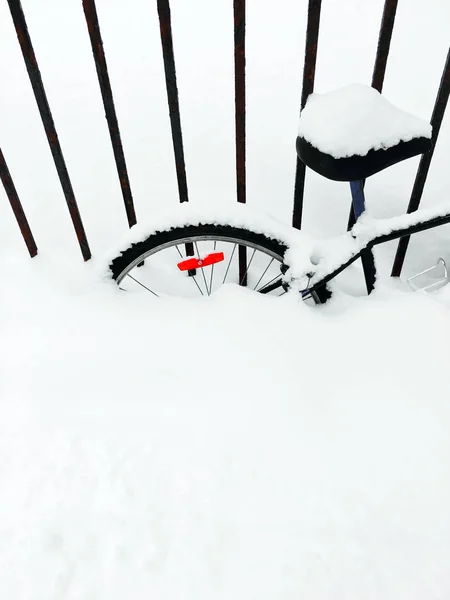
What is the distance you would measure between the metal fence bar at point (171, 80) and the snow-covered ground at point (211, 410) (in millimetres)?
152

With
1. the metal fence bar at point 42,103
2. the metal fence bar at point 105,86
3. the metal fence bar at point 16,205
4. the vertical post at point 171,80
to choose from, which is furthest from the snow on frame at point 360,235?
the metal fence bar at point 16,205

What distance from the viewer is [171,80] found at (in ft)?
4.96

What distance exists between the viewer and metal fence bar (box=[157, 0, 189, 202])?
1374mm

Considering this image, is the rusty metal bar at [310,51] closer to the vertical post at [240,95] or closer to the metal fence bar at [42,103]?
the vertical post at [240,95]

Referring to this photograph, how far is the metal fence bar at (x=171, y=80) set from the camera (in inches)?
54.1

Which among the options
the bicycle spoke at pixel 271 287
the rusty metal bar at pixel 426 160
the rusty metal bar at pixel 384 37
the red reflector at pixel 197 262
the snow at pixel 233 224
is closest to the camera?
the rusty metal bar at pixel 384 37

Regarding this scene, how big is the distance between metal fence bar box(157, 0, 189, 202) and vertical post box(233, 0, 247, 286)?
0.21 metres

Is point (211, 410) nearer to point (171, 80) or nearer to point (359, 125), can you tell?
point (359, 125)

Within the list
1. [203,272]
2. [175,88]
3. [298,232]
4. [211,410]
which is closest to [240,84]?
[175,88]

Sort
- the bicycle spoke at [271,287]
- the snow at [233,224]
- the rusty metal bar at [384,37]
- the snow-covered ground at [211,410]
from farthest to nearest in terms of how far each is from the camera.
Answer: the bicycle spoke at [271,287] < the snow at [233,224] < the rusty metal bar at [384,37] < the snow-covered ground at [211,410]

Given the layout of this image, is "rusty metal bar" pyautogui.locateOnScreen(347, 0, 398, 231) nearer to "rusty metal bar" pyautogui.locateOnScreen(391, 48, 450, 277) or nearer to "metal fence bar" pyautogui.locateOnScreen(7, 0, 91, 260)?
"rusty metal bar" pyautogui.locateOnScreen(391, 48, 450, 277)

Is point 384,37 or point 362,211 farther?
point 362,211

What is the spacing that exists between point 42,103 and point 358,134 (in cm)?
107

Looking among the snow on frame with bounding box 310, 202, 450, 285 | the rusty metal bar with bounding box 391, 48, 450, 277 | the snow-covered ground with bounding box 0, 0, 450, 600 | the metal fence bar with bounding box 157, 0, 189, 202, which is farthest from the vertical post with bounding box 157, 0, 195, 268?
the rusty metal bar with bounding box 391, 48, 450, 277
